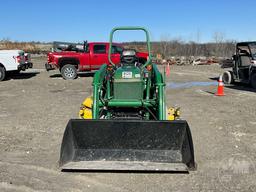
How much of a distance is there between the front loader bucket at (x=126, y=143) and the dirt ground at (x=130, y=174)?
205mm

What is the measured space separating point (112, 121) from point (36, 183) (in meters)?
1.36

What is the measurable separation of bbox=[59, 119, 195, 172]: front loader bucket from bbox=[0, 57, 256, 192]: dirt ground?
0.67 ft

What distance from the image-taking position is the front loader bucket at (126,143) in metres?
4.97

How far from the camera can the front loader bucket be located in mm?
4969

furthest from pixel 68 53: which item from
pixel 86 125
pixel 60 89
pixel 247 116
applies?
pixel 86 125

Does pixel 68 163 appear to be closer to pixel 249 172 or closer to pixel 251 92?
pixel 249 172

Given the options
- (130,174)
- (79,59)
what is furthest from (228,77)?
(130,174)

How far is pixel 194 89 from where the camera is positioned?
14195mm

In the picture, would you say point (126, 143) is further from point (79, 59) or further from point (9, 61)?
point (9, 61)

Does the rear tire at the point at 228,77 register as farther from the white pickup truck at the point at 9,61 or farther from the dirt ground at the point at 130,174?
the white pickup truck at the point at 9,61

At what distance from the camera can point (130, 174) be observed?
495cm

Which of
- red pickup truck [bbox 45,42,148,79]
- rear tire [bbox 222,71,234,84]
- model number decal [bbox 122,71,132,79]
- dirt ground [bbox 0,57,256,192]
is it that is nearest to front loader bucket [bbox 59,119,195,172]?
dirt ground [bbox 0,57,256,192]

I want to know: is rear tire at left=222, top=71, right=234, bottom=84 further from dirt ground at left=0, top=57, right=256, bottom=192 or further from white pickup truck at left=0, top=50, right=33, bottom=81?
white pickup truck at left=0, top=50, right=33, bottom=81

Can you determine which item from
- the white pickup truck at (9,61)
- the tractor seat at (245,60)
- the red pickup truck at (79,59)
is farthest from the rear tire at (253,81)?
the white pickup truck at (9,61)
